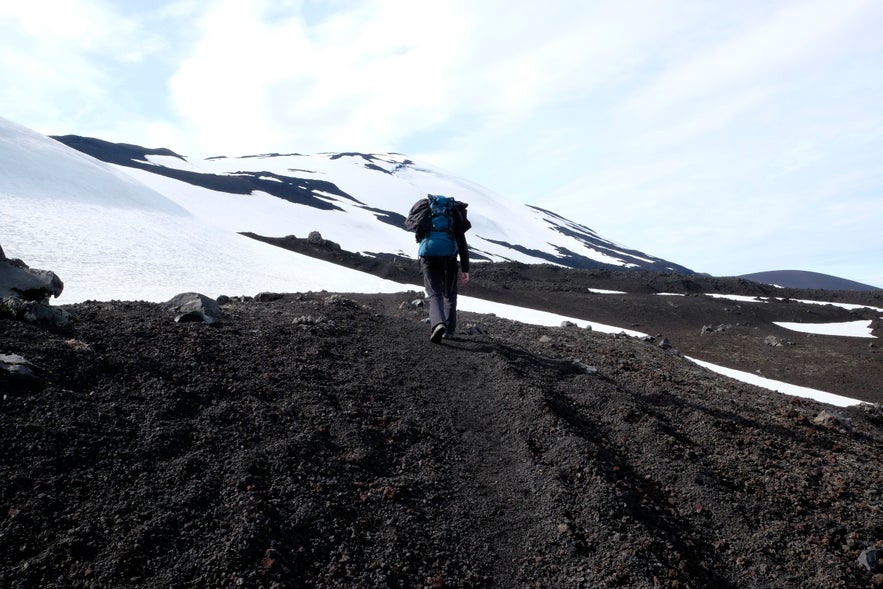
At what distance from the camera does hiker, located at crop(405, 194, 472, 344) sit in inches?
275

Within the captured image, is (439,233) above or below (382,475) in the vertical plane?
above

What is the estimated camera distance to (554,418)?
5.04 meters

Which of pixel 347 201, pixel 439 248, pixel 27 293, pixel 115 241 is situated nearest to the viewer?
pixel 27 293

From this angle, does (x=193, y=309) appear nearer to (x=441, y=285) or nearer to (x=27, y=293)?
(x=27, y=293)

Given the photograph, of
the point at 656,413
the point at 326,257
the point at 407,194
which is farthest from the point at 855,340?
the point at 407,194

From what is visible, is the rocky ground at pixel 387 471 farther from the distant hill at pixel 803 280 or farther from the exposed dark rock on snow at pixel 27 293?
the distant hill at pixel 803 280

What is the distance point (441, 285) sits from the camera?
7.09 meters

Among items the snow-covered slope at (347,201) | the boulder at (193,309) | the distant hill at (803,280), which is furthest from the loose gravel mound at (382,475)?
the distant hill at (803,280)

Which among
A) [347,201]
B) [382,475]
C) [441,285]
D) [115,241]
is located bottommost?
[382,475]

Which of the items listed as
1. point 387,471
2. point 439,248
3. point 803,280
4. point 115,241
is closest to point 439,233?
point 439,248

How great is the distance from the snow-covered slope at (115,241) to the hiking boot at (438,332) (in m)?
7.55

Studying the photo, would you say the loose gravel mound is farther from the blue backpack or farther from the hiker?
the blue backpack

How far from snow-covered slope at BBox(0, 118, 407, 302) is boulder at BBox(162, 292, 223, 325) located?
195 inches

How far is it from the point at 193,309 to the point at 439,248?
3141mm
